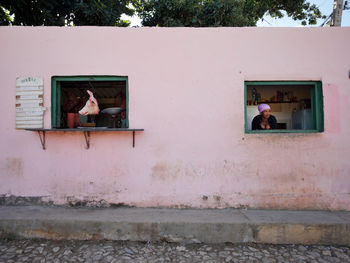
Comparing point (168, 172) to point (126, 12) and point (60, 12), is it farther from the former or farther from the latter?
point (126, 12)

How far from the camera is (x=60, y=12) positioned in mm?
6781

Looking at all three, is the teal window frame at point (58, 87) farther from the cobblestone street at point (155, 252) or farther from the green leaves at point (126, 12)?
the green leaves at point (126, 12)

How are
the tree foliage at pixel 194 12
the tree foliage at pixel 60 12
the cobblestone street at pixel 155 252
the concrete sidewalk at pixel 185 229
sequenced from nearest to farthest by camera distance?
the cobblestone street at pixel 155 252
the concrete sidewalk at pixel 185 229
the tree foliage at pixel 60 12
the tree foliage at pixel 194 12

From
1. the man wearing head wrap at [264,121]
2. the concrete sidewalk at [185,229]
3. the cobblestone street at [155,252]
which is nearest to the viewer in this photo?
the cobblestone street at [155,252]

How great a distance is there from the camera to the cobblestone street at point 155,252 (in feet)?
9.54

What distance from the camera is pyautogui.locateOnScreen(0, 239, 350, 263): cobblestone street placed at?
2908mm

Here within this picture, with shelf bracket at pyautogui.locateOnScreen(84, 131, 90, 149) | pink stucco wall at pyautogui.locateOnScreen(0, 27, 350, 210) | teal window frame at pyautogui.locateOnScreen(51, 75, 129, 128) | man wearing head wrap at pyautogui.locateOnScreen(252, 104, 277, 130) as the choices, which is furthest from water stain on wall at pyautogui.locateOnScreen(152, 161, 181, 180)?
man wearing head wrap at pyautogui.locateOnScreen(252, 104, 277, 130)

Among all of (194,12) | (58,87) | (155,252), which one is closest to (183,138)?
(155,252)

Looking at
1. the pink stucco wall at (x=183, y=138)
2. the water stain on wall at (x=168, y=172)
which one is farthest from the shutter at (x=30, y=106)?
the water stain on wall at (x=168, y=172)

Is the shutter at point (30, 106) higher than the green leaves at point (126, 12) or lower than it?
lower

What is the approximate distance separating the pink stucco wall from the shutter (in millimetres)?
103

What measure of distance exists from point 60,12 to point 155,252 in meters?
6.78

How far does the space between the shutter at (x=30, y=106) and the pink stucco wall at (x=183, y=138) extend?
10cm

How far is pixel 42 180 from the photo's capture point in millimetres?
3844
